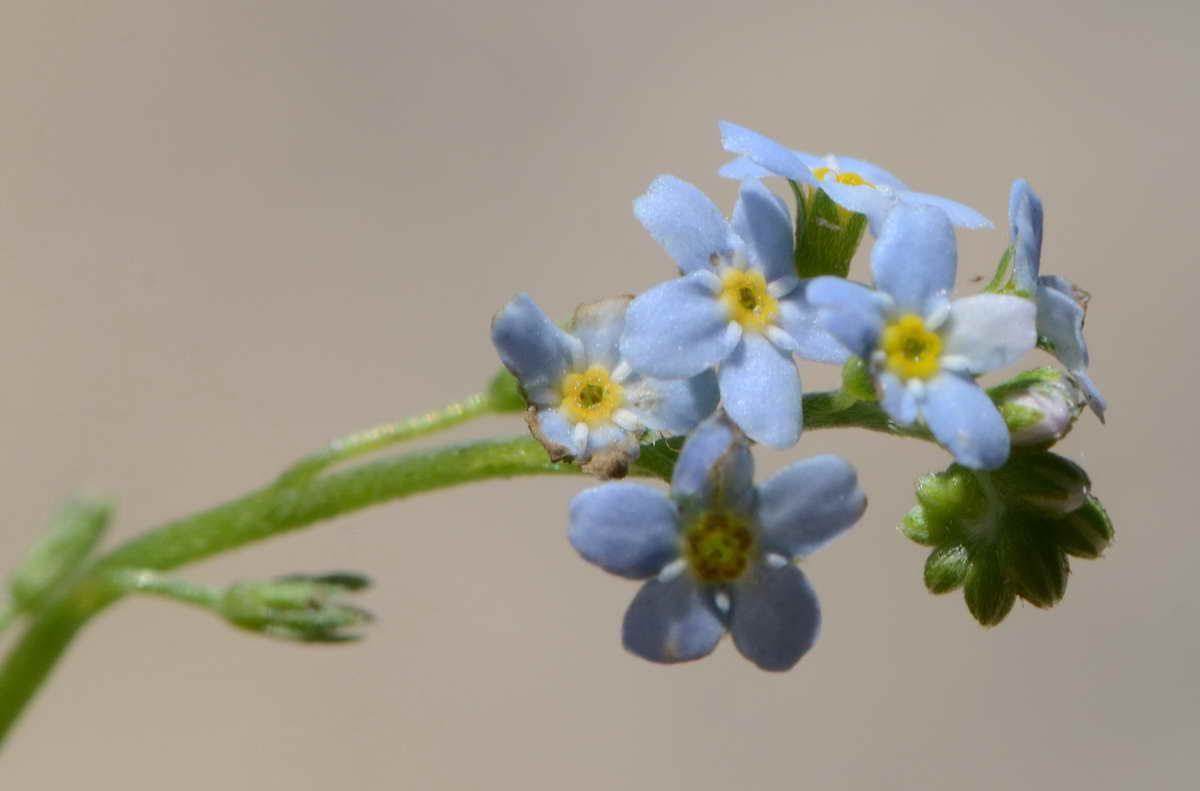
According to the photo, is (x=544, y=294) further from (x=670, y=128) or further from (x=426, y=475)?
(x=426, y=475)

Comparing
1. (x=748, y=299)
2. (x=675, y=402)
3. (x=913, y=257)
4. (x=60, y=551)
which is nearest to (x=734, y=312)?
(x=748, y=299)

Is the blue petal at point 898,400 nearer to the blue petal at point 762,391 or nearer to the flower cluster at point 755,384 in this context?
the flower cluster at point 755,384

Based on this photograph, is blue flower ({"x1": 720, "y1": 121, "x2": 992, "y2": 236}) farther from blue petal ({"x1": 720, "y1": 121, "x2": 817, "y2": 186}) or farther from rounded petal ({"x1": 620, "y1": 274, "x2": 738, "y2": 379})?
rounded petal ({"x1": 620, "y1": 274, "x2": 738, "y2": 379})

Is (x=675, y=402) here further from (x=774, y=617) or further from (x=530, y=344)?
(x=774, y=617)

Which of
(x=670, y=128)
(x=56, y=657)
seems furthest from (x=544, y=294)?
(x=56, y=657)

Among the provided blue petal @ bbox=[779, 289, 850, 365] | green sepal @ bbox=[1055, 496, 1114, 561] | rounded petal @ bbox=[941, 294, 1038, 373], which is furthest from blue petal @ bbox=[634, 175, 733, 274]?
green sepal @ bbox=[1055, 496, 1114, 561]

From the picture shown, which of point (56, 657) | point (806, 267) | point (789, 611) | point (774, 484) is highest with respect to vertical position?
point (806, 267)
